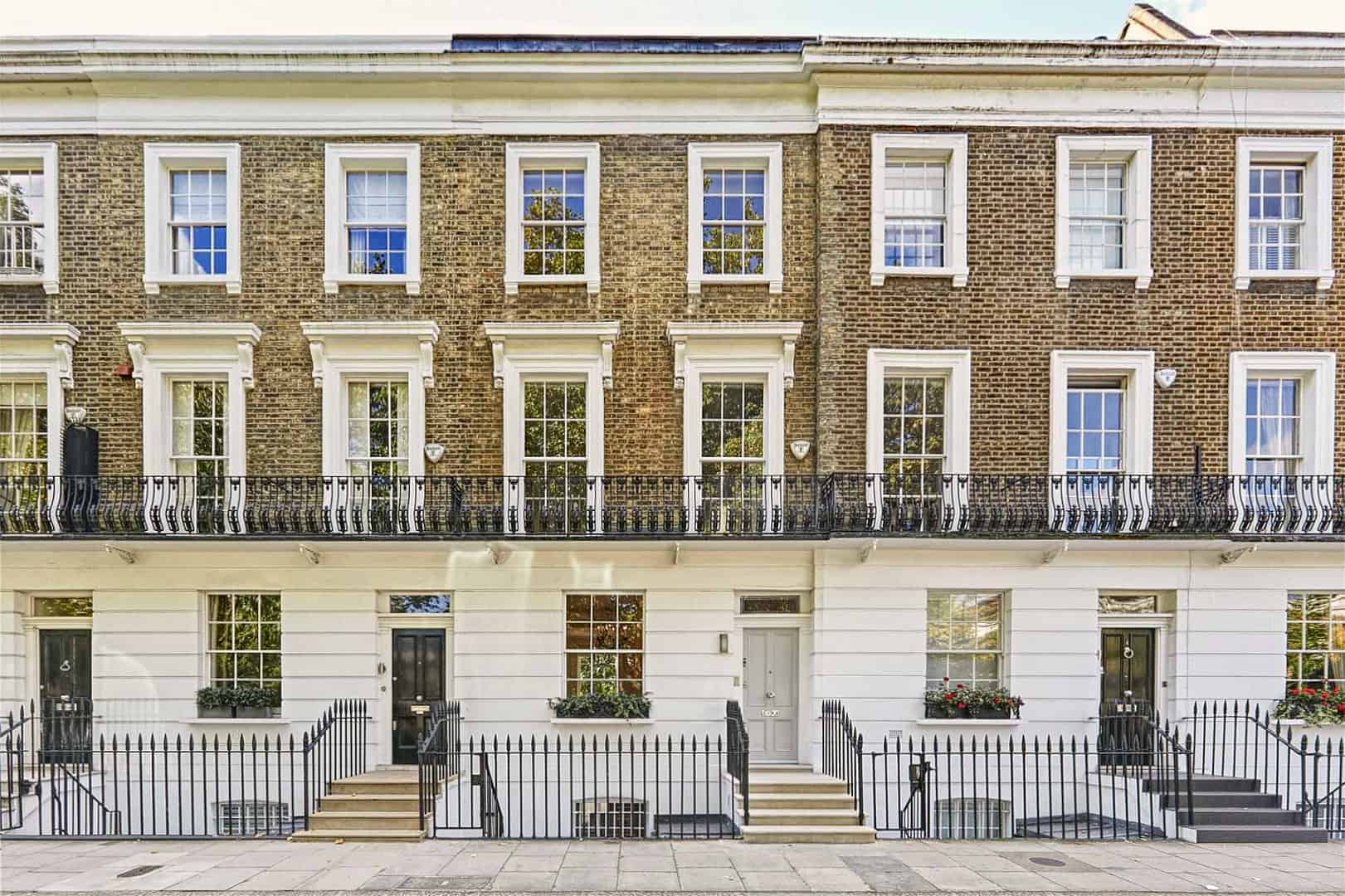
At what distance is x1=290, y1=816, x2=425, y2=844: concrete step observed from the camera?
405 inches

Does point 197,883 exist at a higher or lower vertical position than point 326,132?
lower

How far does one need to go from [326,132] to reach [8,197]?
5.20 metres

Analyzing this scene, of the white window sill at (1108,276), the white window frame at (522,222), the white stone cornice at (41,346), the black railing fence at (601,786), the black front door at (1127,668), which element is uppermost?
the white window frame at (522,222)

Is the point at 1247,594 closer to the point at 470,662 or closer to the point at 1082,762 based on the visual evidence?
the point at 1082,762

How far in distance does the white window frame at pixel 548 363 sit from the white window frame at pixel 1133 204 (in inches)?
271

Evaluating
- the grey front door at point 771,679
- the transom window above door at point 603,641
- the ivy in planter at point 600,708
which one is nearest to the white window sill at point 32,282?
the transom window above door at point 603,641

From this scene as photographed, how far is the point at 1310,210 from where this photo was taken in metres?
13.0

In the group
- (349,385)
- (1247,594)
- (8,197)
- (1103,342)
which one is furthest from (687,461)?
(8,197)

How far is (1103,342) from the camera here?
1276 centimetres

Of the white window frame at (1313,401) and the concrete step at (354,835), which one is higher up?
the white window frame at (1313,401)

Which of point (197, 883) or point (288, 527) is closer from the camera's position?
point (197, 883)

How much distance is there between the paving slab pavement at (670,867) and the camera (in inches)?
336

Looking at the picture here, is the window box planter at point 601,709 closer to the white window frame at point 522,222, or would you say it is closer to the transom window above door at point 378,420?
the transom window above door at point 378,420

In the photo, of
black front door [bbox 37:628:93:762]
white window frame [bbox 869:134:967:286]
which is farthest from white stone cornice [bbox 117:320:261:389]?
white window frame [bbox 869:134:967:286]
